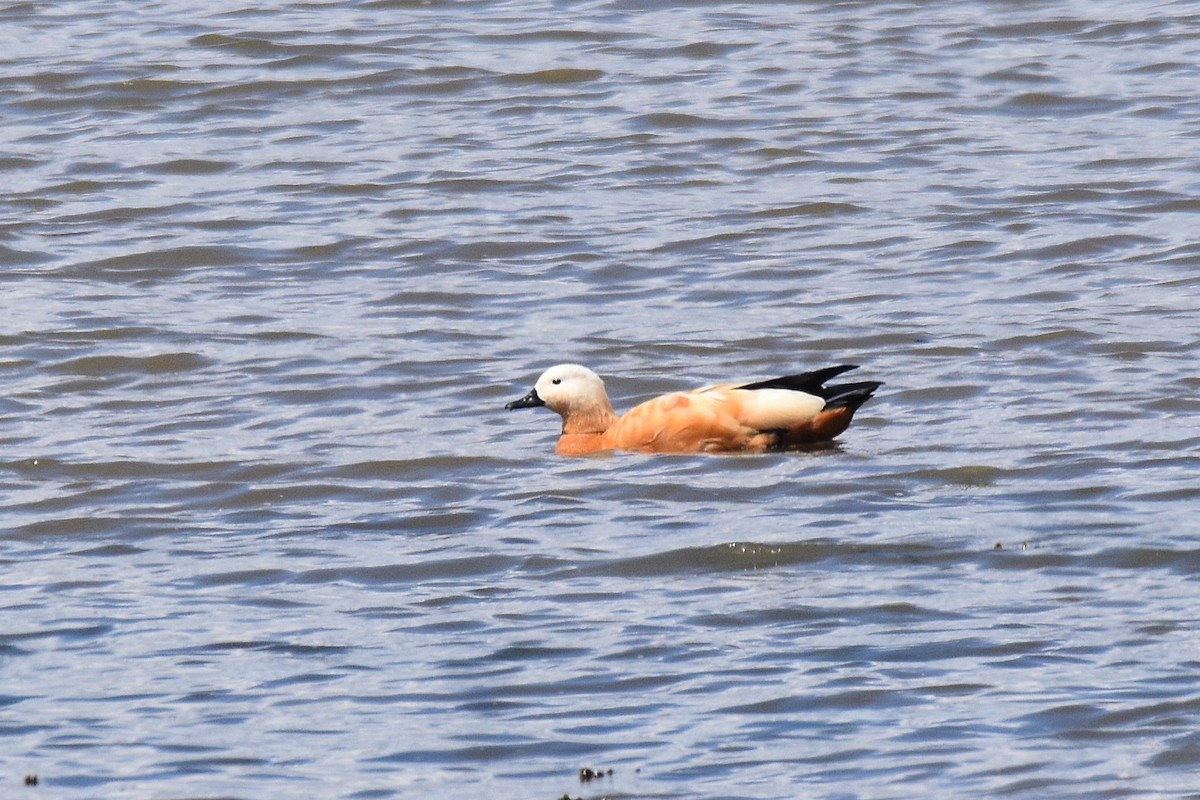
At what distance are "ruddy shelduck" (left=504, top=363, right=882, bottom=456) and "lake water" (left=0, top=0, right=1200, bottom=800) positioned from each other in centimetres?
13

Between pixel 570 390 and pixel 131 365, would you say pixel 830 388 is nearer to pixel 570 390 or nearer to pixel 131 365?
pixel 570 390

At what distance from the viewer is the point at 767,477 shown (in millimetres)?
9406

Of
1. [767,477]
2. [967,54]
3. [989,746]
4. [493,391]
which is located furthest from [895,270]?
[989,746]

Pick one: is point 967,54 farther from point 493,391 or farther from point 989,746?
point 989,746

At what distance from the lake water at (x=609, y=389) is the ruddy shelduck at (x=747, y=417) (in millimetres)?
132

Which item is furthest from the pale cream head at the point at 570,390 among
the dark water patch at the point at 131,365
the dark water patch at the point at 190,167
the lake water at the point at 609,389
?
the dark water patch at the point at 190,167

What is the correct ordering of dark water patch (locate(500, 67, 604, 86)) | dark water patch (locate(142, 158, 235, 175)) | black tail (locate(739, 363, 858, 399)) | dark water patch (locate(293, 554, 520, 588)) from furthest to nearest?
dark water patch (locate(500, 67, 604, 86)) < dark water patch (locate(142, 158, 235, 175)) < black tail (locate(739, 363, 858, 399)) < dark water patch (locate(293, 554, 520, 588))

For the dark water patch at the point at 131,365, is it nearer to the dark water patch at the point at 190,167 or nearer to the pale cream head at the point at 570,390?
the pale cream head at the point at 570,390

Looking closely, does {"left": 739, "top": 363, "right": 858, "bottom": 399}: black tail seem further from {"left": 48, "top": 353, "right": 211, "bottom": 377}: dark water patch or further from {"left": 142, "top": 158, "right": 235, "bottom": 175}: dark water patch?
{"left": 142, "top": 158, "right": 235, "bottom": 175}: dark water patch

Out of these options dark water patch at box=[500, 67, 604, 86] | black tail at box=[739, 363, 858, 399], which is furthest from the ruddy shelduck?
dark water patch at box=[500, 67, 604, 86]

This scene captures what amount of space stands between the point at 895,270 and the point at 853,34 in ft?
21.2

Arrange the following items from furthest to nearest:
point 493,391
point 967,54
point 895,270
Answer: point 967,54, point 895,270, point 493,391

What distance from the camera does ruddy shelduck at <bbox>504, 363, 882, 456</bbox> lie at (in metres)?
9.79

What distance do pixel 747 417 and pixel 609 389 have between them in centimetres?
152
